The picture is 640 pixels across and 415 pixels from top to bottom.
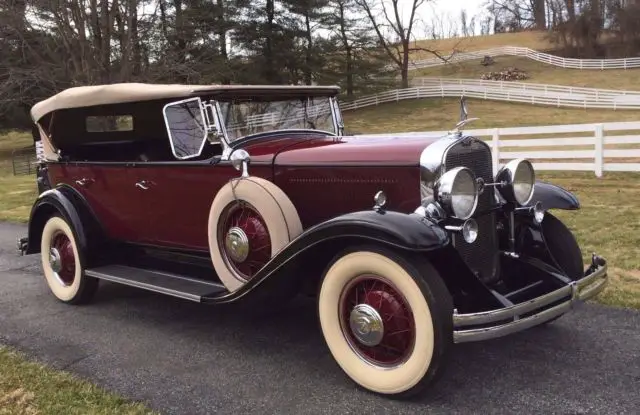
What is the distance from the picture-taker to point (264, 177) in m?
4.33

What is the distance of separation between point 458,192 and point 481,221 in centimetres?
54

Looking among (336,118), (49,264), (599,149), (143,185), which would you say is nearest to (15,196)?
(49,264)

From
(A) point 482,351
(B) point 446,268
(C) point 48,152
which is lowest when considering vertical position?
(A) point 482,351

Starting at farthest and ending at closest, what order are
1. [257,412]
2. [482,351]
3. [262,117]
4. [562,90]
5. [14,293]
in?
1. [562,90]
2. [14,293]
3. [262,117]
4. [482,351]
5. [257,412]

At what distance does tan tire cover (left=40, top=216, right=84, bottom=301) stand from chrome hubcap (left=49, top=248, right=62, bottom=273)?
Answer: 56 mm

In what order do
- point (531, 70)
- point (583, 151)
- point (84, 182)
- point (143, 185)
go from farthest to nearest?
point (531, 70) < point (583, 151) < point (84, 182) < point (143, 185)

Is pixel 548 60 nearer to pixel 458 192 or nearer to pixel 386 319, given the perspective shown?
pixel 458 192

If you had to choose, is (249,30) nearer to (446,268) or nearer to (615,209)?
(615,209)

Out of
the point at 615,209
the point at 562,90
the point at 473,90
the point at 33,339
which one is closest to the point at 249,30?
the point at 473,90

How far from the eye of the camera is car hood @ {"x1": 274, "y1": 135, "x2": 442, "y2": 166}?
371 cm

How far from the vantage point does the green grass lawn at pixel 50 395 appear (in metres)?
3.27

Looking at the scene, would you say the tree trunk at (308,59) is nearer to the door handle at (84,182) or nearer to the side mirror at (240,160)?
the door handle at (84,182)

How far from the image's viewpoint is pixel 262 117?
4.85 meters

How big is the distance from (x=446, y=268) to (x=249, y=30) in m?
32.8
